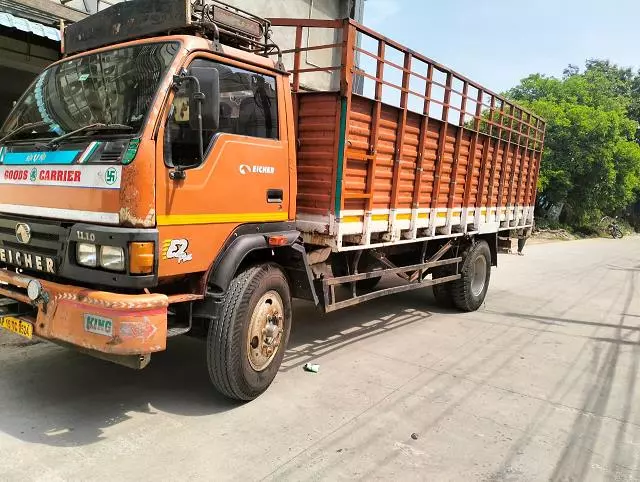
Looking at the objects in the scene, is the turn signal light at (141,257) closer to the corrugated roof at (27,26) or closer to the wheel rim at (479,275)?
the corrugated roof at (27,26)

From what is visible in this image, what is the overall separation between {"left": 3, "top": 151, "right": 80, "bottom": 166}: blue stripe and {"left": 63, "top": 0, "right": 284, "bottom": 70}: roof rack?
3.25ft

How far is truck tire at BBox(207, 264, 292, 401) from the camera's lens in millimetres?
3389

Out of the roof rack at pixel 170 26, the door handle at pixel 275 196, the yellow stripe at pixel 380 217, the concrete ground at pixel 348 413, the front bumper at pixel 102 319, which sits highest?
the roof rack at pixel 170 26

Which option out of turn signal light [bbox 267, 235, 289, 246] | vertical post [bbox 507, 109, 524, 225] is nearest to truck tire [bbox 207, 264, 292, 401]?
turn signal light [bbox 267, 235, 289, 246]

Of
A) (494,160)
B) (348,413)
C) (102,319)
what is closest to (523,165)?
(494,160)

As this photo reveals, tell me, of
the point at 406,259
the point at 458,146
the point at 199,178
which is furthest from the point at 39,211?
the point at 458,146

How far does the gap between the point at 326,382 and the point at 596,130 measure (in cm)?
2539

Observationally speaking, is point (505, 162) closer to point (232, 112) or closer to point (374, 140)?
point (374, 140)

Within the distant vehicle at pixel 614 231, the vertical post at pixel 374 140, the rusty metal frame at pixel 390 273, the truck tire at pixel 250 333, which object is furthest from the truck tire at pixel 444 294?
the distant vehicle at pixel 614 231

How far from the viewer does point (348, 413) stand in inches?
144

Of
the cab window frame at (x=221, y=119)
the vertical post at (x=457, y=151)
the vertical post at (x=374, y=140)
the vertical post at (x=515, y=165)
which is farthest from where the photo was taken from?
the vertical post at (x=515, y=165)

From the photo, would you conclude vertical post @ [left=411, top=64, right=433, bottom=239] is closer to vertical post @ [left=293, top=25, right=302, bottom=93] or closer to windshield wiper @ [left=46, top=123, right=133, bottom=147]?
vertical post @ [left=293, top=25, right=302, bottom=93]

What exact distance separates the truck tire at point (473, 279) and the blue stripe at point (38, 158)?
17.3 feet

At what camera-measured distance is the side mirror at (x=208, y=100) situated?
3.02m
